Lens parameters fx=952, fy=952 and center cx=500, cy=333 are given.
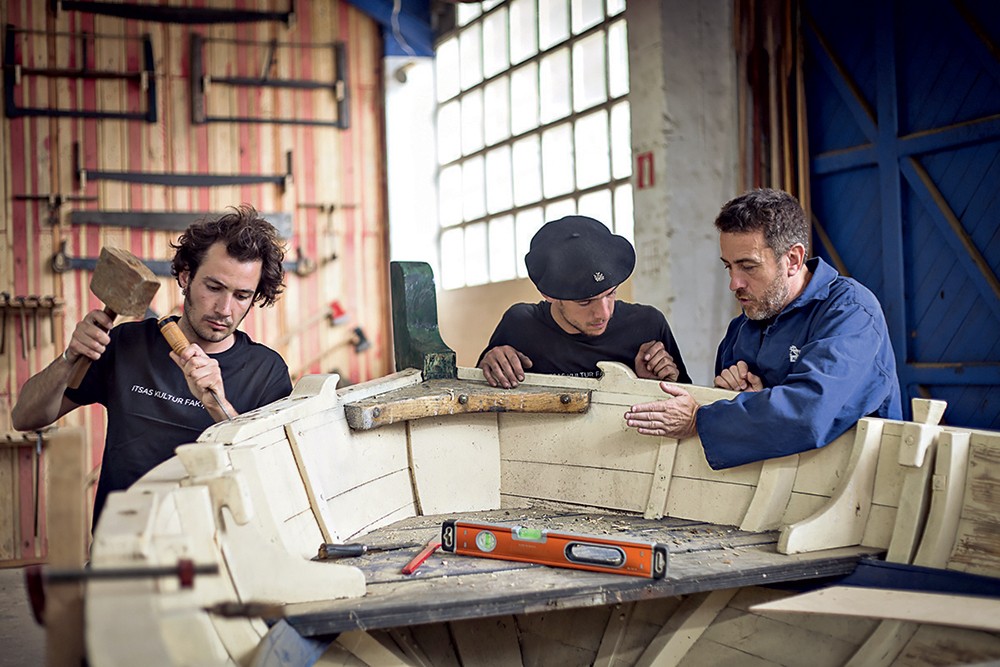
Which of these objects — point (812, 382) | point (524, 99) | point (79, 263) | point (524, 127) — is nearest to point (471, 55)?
point (524, 99)

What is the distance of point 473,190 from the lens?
6898mm

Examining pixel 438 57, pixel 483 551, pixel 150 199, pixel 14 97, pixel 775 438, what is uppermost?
pixel 438 57

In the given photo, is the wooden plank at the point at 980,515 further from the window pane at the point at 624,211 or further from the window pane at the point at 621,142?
the window pane at the point at 621,142

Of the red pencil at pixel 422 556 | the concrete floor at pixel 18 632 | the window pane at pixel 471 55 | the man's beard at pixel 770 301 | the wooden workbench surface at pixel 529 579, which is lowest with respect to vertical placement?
the concrete floor at pixel 18 632

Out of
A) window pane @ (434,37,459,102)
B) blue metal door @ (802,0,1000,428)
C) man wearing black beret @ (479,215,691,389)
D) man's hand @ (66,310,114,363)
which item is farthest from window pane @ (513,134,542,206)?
man's hand @ (66,310,114,363)

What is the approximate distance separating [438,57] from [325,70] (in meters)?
0.86

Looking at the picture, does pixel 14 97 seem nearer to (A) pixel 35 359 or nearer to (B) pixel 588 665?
(A) pixel 35 359

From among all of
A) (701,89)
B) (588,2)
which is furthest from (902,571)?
(588,2)

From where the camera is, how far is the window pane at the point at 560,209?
5726 millimetres

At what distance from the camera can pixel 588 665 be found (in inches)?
99.2

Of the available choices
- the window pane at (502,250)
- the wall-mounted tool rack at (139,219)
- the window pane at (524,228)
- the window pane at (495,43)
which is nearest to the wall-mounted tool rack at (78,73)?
the wall-mounted tool rack at (139,219)

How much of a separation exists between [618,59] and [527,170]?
119cm

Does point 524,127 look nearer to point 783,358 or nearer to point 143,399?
point 783,358

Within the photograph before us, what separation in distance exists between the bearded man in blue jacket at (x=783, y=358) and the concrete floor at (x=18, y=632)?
105 inches
